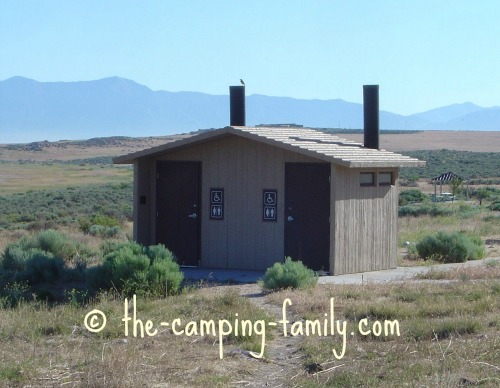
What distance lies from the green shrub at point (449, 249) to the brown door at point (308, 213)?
421 centimetres

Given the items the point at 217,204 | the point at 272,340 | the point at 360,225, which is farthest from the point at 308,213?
the point at 272,340

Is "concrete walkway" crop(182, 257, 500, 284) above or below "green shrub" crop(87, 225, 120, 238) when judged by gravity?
below

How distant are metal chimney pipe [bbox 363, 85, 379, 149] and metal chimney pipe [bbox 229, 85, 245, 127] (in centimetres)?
286

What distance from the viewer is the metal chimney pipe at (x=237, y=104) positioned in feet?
71.5

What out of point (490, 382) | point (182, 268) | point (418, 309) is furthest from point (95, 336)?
point (182, 268)

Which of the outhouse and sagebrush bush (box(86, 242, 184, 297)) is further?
the outhouse

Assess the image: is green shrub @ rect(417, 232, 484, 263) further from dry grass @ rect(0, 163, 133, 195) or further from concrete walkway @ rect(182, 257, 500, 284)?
dry grass @ rect(0, 163, 133, 195)

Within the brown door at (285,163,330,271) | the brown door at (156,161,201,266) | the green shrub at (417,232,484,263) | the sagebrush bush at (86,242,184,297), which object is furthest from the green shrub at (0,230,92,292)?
the green shrub at (417,232,484,263)

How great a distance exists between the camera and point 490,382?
9133 mm

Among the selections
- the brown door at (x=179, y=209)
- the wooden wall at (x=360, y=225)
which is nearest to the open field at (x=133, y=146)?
the wooden wall at (x=360, y=225)

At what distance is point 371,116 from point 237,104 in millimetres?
3140

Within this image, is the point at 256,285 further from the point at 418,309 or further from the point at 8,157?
the point at 8,157

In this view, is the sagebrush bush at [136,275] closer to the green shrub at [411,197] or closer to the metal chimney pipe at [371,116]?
the metal chimney pipe at [371,116]

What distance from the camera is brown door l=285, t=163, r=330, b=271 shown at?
18422mm
